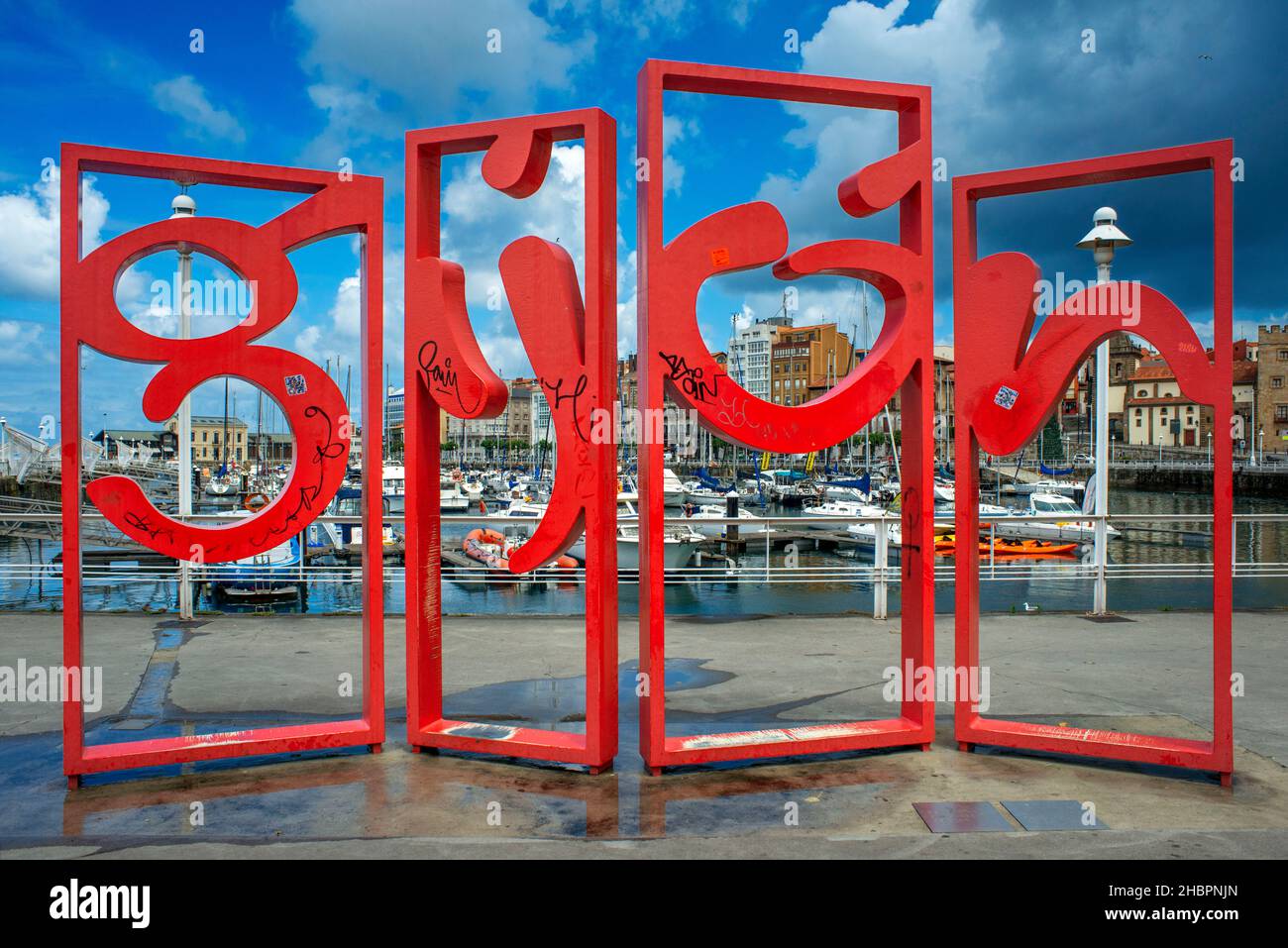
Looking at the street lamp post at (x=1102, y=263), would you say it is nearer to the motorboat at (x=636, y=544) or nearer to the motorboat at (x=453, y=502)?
the motorboat at (x=636, y=544)

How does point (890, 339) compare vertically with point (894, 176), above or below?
below

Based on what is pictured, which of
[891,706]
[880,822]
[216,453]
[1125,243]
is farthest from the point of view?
[216,453]

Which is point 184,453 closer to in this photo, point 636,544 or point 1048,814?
point 1048,814

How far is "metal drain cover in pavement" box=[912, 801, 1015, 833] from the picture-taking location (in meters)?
4.61

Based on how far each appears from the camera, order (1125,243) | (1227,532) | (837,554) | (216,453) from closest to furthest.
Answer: (1227,532) < (1125,243) < (837,554) < (216,453)

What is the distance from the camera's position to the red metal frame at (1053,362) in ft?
17.8

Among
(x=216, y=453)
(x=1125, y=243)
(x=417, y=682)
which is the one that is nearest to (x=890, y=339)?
(x=417, y=682)

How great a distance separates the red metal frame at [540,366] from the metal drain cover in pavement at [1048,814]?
2354 mm

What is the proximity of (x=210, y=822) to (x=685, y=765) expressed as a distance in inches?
107

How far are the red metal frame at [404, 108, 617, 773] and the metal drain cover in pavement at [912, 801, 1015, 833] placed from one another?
75.4 inches

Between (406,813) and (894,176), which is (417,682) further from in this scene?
(894,176)

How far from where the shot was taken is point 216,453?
330 ft

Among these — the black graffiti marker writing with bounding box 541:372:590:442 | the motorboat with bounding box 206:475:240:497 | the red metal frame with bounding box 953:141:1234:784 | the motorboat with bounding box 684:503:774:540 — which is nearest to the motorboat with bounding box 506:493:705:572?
the motorboat with bounding box 684:503:774:540

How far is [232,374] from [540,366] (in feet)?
6.41
